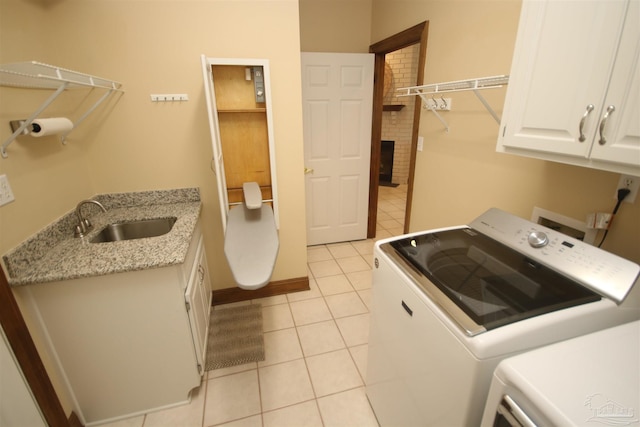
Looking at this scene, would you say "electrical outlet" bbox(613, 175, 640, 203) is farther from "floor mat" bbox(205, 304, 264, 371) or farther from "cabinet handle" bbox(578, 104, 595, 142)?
"floor mat" bbox(205, 304, 264, 371)

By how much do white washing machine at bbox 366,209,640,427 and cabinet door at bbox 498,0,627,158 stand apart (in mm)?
376

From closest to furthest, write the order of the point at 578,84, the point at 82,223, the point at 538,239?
the point at 578,84 < the point at 538,239 < the point at 82,223

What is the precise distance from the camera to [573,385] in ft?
2.17

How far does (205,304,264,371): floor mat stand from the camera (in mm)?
1940

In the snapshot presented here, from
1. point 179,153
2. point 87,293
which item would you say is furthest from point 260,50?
point 87,293

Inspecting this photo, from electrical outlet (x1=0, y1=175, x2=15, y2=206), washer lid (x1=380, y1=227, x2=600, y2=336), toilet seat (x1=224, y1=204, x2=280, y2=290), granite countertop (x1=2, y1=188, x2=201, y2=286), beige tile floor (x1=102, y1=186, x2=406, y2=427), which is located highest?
electrical outlet (x1=0, y1=175, x2=15, y2=206)

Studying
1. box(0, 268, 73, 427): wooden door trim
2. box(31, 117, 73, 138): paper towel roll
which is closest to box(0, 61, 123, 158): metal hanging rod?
box(31, 117, 73, 138): paper towel roll

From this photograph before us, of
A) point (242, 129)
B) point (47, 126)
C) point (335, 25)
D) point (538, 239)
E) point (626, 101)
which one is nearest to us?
point (626, 101)

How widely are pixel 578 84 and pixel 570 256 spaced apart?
57 centimetres

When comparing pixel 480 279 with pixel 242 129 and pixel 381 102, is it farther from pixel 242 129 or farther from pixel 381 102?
pixel 381 102

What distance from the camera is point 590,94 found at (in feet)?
2.93

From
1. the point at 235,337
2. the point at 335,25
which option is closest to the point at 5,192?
the point at 235,337

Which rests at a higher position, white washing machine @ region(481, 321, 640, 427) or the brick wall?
the brick wall

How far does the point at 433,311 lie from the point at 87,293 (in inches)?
58.0
